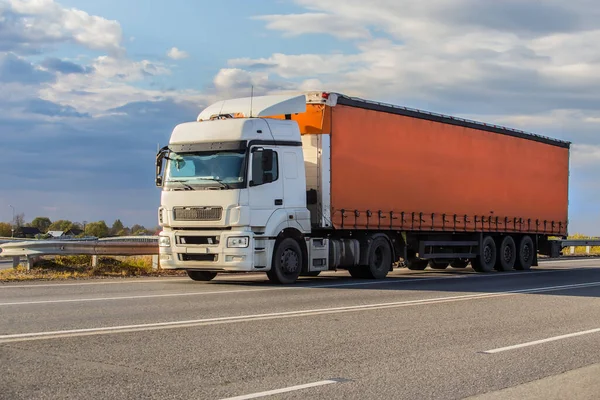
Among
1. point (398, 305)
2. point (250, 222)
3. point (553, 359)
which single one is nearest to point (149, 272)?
point (250, 222)

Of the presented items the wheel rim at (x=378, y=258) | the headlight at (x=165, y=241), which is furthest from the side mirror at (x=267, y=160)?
the wheel rim at (x=378, y=258)

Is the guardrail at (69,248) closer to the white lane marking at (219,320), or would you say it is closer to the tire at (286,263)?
the tire at (286,263)

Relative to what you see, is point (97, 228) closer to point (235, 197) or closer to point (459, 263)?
point (459, 263)

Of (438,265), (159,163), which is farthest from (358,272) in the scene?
(438,265)

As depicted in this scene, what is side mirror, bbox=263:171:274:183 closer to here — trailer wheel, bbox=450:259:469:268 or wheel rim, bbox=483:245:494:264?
wheel rim, bbox=483:245:494:264

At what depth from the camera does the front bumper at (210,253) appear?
17.4 meters

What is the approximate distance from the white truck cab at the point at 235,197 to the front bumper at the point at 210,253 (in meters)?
0.02

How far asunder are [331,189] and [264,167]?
8.25 feet

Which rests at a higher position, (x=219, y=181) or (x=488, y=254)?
(x=219, y=181)

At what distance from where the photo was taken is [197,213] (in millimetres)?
17672

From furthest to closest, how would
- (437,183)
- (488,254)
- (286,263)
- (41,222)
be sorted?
A: (41,222)
(488,254)
(437,183)
(286,263)

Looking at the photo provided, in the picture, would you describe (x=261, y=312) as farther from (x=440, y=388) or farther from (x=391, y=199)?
(x=391, y=199)

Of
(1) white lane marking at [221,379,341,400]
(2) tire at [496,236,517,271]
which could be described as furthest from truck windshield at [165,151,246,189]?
(2) tire at [496,236,517,271]

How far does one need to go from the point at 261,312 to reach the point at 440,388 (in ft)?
17.9
